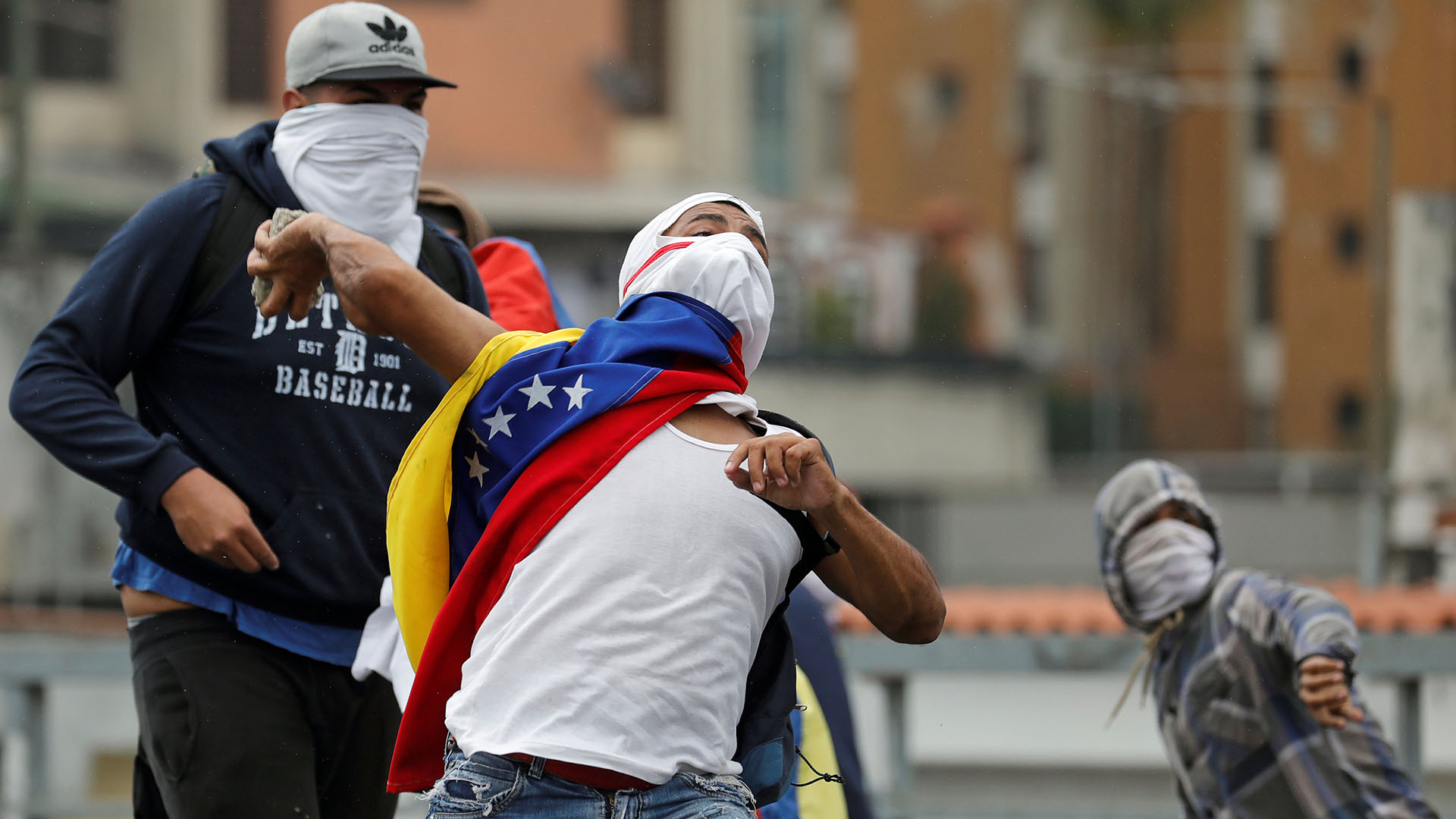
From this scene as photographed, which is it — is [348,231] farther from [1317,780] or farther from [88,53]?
[88,53]

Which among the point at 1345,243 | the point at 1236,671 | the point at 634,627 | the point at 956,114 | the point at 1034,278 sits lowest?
the point at 1034,278

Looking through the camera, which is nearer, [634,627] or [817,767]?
[634,627]

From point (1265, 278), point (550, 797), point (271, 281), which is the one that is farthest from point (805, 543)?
point (1265, 278)

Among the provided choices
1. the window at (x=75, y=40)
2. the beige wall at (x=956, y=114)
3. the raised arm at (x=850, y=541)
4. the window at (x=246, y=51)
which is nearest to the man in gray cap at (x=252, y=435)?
the raised arm at (x=850, y=541)

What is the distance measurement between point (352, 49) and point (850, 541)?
5.39 feet

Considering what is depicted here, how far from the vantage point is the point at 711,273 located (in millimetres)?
3160

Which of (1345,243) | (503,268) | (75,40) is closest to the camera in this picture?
(503,268)

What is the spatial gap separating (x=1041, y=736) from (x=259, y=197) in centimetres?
731

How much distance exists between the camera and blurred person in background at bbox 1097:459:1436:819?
466cm

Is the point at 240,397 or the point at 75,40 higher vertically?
the point at 240,397

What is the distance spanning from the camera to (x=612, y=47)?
32.8 meters

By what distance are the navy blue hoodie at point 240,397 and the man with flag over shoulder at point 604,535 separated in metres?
0.68

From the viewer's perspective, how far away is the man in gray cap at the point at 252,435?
12.4 feet

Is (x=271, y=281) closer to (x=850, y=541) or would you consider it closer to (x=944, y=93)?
(x=850, y=541)
